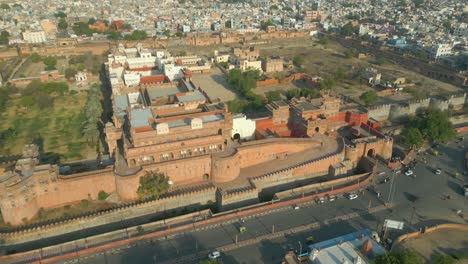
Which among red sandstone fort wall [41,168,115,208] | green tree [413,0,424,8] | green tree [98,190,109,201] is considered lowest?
green tree [98,190,109,201]

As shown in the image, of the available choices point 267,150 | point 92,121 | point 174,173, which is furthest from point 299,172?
point 92,121

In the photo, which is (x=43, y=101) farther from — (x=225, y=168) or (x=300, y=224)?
(x=300, y=224)

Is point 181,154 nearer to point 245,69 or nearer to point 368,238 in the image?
point 368,238

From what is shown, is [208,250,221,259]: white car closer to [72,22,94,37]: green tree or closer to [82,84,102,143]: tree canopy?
[82,84,102,143]: tree canopy

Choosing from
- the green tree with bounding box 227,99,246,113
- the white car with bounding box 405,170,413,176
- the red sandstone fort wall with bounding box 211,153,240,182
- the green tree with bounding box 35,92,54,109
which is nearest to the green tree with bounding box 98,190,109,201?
the red sandstone fort wall with bounding box 211,153,240,182

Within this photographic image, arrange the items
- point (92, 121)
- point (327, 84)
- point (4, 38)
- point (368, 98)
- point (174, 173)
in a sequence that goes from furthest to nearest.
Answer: point (4, 38), point (327, 84), point (368, 98), point (92, 121), point (174, 173)

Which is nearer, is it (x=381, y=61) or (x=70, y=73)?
(x=70, y=73)

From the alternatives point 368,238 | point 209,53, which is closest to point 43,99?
point 209,53
